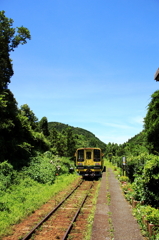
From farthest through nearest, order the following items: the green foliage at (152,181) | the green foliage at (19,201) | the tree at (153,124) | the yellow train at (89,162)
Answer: the yellow train at (89,162) < the tree at (153,124) < the green foliage at (152,181) < the green foliage at (19,201)

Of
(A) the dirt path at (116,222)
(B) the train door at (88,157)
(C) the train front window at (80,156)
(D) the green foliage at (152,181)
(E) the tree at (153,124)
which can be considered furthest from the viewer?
(C) the train front window at (80,156)

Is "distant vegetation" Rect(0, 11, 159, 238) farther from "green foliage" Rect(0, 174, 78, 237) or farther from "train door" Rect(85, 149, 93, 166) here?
"train door" Rect(85, 149, 93, 166)

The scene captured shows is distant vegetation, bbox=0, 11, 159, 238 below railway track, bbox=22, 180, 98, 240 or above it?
above

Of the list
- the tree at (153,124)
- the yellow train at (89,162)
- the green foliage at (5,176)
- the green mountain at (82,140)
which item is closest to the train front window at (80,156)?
the yellow train at (89,162)

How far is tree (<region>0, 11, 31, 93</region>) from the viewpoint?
20.7 meters

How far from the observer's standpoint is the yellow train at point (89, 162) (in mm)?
19561

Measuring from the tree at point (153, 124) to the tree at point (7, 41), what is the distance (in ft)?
51.0

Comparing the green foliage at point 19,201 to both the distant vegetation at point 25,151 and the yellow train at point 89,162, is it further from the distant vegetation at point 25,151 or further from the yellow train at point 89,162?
the yellow train at point 89,162

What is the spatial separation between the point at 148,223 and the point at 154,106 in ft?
41.2

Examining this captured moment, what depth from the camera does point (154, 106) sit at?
17.1m

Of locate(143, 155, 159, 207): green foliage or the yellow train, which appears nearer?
locate(143, 155, 159, 207): green foliage

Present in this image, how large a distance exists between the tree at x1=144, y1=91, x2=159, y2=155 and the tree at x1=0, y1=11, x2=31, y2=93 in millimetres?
15553

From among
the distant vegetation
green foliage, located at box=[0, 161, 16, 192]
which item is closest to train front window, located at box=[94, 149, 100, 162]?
the distant vegetation

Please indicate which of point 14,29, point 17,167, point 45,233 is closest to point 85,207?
point 45,233
